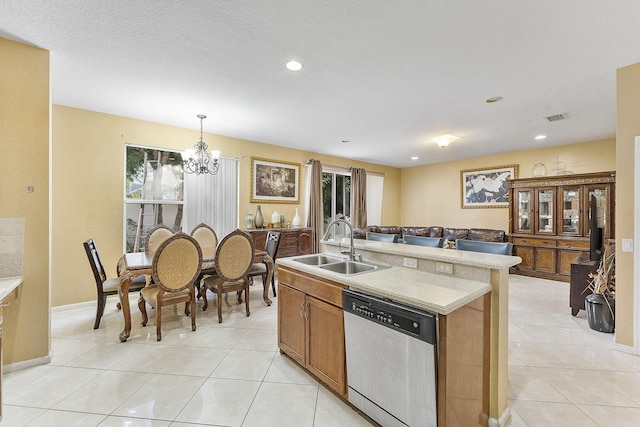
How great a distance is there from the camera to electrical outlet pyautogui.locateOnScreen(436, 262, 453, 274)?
6.09 ft

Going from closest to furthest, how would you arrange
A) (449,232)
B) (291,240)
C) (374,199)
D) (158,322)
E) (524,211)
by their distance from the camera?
(158,322), (291,240), (524,211), (449,232), (374,199)

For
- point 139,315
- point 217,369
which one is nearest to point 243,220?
point 139,315

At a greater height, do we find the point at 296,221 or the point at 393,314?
the point at 296,221

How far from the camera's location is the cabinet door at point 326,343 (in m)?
1.86

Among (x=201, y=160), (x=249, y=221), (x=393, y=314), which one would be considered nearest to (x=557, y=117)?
(x=393, y=314)

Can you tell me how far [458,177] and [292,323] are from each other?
21.1 ft

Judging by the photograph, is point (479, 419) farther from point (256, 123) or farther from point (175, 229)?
point (175, 229)

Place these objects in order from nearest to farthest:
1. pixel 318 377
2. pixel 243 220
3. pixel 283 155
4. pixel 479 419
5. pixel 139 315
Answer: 1. pixel 479 419
2. pixel 318 377
3. pixel 139 315
4. pixel 243 220
5. pixel 283 155

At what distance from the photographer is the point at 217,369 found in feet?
7.58

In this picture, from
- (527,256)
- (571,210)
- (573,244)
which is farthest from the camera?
(527,256)

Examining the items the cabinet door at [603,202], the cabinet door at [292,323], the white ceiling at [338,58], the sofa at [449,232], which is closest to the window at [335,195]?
the sofa at [449,232]

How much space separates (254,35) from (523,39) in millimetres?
2136

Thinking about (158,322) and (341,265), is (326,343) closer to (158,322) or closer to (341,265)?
(341,265)

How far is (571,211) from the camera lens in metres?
5.15
